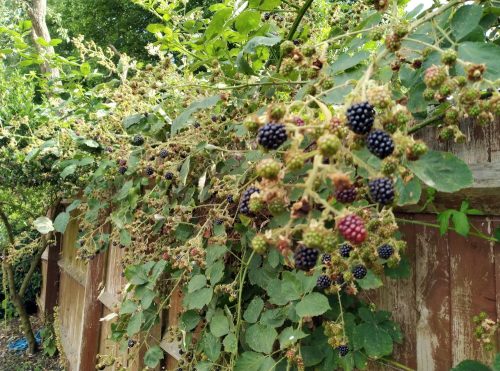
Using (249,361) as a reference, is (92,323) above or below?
below

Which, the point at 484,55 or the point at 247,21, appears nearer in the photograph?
the point at 484,55

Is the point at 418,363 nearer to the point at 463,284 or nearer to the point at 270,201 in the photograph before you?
the point at 463,284

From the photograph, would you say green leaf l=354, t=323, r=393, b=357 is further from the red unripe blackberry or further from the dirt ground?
the dirt ground

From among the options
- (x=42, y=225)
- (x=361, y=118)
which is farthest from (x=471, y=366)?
(x=42, y=225)

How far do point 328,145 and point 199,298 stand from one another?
0.97 meters

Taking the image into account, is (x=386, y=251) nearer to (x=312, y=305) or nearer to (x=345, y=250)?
(x=345, y=250)

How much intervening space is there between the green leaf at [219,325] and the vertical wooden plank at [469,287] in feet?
2.21

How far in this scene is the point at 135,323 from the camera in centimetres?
171

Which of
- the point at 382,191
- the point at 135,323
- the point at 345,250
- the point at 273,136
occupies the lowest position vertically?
the point at 135,323

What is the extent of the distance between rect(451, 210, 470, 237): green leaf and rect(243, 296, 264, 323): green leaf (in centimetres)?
64

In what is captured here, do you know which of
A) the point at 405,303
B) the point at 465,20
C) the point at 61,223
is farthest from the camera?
the point at 61,223

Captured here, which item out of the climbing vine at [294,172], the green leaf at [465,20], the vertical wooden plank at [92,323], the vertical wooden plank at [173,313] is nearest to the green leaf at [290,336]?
the climbing vine at [294,172]

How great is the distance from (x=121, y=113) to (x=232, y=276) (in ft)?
3.86

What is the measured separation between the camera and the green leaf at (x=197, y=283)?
1.44m
